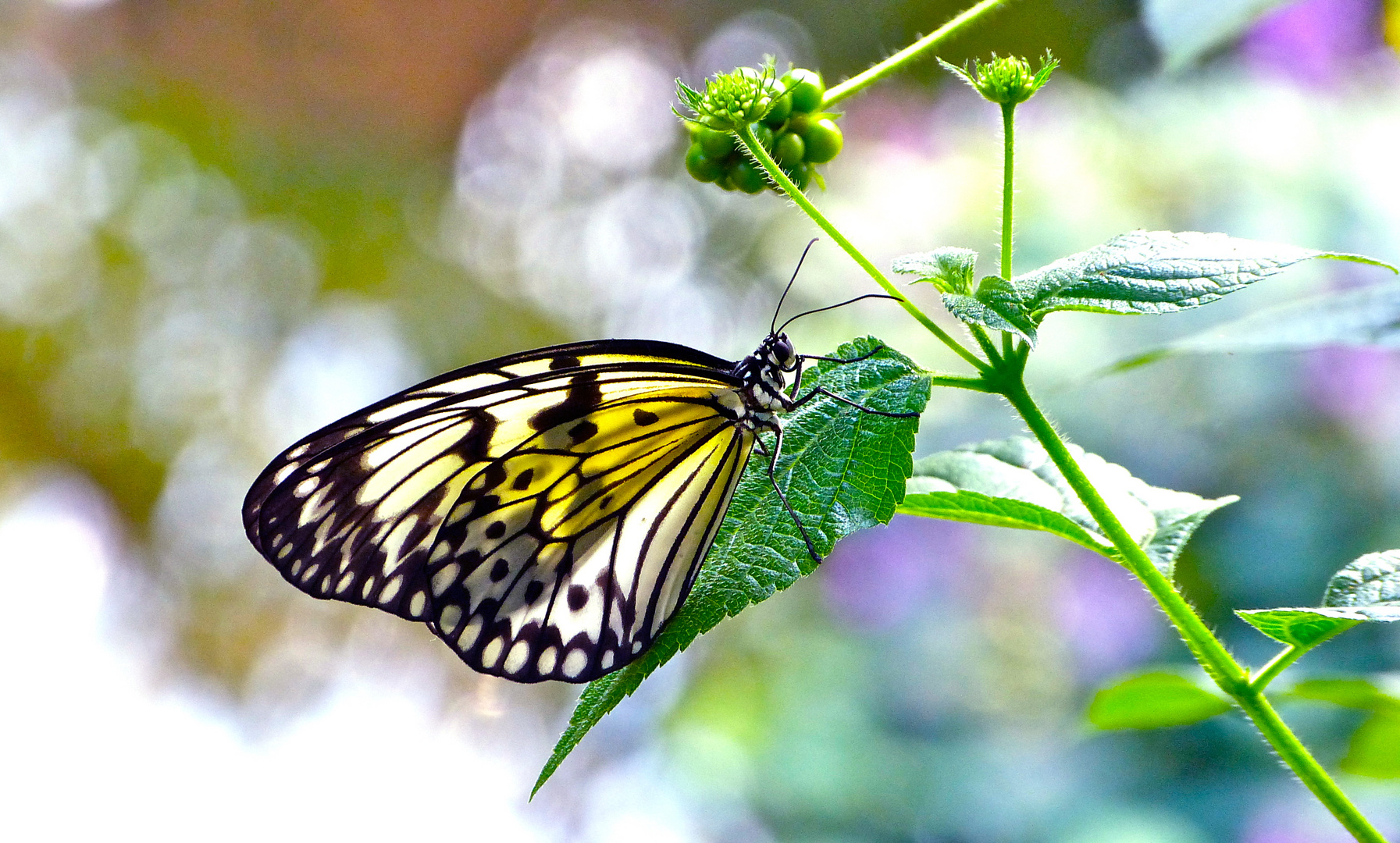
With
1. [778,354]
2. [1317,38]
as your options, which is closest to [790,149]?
[778,354]

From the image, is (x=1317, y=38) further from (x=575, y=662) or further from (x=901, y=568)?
(x=575, y=662)

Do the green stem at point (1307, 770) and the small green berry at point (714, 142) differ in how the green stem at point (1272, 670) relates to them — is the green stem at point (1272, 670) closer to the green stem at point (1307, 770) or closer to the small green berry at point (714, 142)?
the green stem at point (1307, 770)

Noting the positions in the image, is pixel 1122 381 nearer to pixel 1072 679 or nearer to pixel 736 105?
pixel 1072 679

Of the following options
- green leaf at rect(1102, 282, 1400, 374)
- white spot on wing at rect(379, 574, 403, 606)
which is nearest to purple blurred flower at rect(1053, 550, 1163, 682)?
green leaf at rect(1102, 282, 1400, 374)

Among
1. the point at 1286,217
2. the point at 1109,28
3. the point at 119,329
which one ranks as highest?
the point at 1109,28

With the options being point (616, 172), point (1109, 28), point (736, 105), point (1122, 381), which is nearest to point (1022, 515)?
point (736, 105)

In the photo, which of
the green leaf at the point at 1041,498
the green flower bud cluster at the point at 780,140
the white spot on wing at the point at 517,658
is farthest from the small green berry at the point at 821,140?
the white spot on wing at the point at 517,658
